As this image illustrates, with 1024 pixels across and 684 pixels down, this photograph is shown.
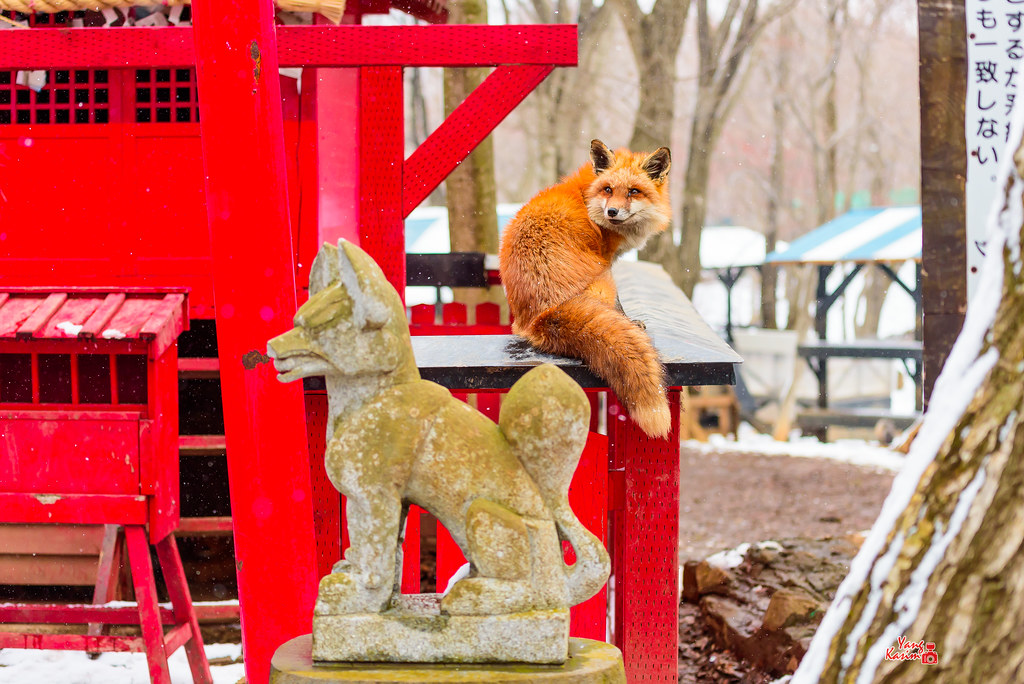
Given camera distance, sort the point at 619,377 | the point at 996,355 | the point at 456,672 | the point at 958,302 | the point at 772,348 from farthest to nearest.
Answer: the point at 772,348 < the point at 958,302 < the point at 619,377 < the point at 456,672 < the point at 996,355

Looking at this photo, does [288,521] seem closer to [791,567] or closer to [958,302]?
[958,302]

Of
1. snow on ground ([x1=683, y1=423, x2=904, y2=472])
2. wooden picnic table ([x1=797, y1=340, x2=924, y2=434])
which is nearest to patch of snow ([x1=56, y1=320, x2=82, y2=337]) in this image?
snow on ground ([x1=683, y1=423, x2=904, y2=472])

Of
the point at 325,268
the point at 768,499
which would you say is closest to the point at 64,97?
the point at 325,268

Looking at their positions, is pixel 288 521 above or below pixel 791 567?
above

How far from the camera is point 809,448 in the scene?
13.4 m

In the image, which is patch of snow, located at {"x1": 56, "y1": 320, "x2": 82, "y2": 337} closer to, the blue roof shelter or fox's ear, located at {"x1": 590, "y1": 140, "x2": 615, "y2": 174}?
fox's ear, located at {"x1": 590, "y1": 140, "x2": 615, "y2": 174}

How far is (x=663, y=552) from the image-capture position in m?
3.51

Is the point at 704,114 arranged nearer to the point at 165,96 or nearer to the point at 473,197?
the point at 473,197

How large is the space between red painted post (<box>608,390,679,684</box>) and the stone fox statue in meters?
1.21

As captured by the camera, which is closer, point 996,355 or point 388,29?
point 996,355

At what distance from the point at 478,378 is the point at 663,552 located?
3.49ft

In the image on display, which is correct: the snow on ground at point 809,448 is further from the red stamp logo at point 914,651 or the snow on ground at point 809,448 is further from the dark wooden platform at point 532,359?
the red stamp logo at point 914,651

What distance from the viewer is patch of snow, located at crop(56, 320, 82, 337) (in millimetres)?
3435

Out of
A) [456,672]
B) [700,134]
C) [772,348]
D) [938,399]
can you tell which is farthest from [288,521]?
[772,348]
